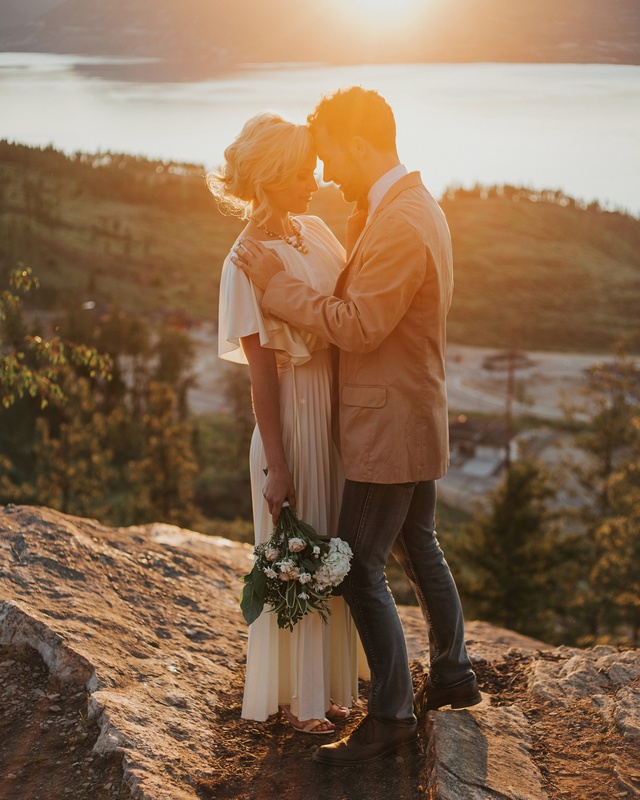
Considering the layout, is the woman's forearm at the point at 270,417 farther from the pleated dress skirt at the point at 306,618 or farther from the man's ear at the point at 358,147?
the man's ear at the point at 358,147

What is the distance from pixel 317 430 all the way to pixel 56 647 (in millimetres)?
1417

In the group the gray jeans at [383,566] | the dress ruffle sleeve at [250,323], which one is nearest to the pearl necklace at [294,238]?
→ the dress ruffle sleeve at [250,323]

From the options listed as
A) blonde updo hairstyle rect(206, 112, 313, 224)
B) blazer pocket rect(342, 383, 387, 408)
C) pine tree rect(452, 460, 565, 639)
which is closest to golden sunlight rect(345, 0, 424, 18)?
blonde updo hairstyle rect(206, 112, 313, 224)

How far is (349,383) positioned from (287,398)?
0.32 metres

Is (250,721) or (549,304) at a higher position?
(250,721)

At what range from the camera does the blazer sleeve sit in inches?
96.7

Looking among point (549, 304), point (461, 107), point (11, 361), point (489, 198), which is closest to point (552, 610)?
point (461, 107)

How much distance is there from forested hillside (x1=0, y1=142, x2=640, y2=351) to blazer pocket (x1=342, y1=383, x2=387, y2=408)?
135ft

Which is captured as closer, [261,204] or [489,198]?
[261,204]

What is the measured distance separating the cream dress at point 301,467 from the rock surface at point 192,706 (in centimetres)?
21

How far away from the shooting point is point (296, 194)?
2.83m

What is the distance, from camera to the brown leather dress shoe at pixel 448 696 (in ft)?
10.1

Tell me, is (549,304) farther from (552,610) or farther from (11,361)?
(11,361)

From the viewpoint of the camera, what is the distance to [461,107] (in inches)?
279
